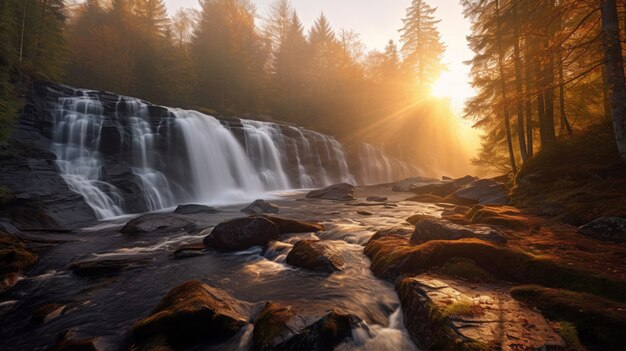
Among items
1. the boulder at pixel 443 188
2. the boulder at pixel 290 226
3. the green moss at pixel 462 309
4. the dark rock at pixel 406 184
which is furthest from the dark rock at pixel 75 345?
the dark rock at pixel 406 184

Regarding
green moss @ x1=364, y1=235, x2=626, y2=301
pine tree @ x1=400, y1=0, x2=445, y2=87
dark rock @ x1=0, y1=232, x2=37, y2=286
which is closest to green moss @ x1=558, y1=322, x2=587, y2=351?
green moss @ x1=364, y1=235, x2=626, y2=301

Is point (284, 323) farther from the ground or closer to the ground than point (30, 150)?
closer to the ground

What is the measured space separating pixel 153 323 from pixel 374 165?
40.5 meters

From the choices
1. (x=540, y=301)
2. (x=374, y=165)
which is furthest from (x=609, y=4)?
(x=374, y=165)

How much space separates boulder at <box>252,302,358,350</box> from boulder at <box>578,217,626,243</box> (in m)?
5.81

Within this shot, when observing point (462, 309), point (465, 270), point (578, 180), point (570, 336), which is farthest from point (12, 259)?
point (578, 180)

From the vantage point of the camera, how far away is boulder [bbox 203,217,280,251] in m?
8.43

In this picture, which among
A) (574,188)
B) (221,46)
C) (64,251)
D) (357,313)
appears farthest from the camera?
(221,46)

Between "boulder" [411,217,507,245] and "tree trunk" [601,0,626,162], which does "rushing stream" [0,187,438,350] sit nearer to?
"boulder" [411,217,507,245]

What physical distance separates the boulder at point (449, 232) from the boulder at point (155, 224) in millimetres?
8629

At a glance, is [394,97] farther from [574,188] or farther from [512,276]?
[512,276]

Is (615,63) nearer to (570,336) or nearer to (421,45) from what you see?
(570,336)

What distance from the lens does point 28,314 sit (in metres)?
5.10

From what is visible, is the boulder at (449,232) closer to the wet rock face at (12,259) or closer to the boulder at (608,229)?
the boulder at (608,229)
